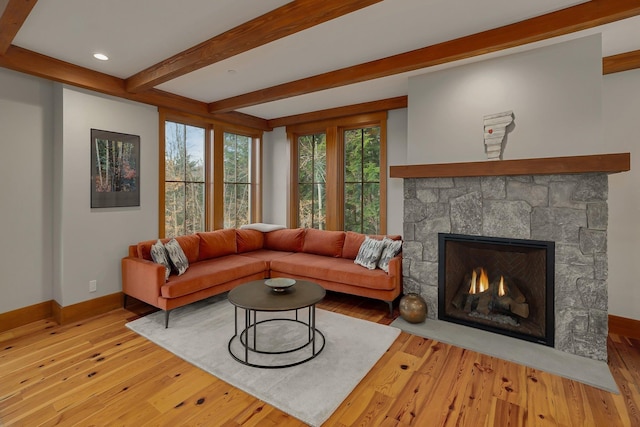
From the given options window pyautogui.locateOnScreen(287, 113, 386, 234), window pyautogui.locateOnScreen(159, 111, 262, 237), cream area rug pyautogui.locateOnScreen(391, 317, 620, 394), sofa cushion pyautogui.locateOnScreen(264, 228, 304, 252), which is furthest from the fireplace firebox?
window pyautogui.locateOnScreen(159, 111, 262, 237)

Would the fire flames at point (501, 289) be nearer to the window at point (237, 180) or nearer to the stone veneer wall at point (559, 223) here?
the stone veneer wall at point (559, 223)

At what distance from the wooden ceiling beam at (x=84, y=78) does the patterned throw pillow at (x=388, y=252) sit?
123 inches

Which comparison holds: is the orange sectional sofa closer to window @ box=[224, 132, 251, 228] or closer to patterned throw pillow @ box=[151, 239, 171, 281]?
patterned throw pillow @ box=[151, 239, 171, 281]

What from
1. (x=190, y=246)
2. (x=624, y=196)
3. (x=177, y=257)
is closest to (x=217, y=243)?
(x=190, y=246)

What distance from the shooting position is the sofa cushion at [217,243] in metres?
4.16

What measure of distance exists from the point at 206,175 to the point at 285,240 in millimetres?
1564

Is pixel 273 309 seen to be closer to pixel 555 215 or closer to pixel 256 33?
pixel 256 33

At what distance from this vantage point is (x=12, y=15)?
2.05 meters

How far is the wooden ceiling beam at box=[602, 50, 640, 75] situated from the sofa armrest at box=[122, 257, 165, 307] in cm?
471

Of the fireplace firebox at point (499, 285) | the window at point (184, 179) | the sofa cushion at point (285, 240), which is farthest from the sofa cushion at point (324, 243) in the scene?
the window at point (184, 179)

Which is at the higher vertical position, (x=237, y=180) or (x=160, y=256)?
(x=237, y=180)

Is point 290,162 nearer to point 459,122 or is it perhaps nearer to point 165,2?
point 459,122

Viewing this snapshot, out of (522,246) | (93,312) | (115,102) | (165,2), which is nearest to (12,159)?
(115,102)

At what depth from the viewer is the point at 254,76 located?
3.46 m
